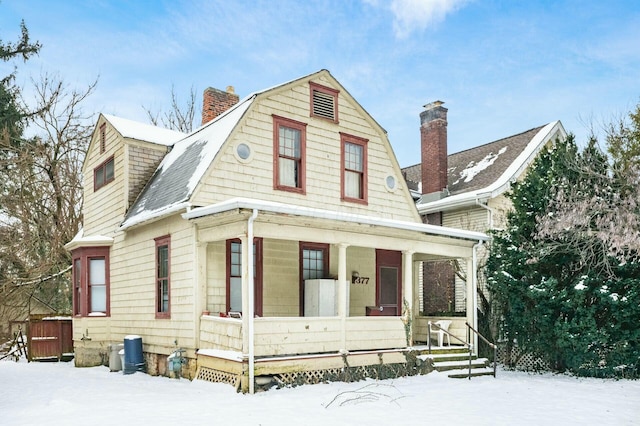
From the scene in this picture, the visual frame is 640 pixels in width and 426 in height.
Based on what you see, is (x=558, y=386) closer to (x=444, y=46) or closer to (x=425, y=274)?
(x=425, y=274)

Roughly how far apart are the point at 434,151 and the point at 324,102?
6743mm

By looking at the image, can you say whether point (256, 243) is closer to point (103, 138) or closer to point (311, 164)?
point (311, 164)

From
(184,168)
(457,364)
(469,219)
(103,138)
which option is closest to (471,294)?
(457,364)

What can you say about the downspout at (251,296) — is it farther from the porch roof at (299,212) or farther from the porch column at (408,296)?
the porch column at (408,296)

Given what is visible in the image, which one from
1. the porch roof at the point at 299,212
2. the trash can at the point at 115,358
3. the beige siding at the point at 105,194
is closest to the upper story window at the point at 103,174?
the beige siding at the point at 105,194

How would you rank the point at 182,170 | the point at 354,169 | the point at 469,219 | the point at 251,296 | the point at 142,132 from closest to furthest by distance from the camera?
1. the point at 251,296
2. the point at 182,170
3. the point at 354,169
4. the point at 142,132
5. the point at 469,219

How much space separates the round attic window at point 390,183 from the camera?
1695cm

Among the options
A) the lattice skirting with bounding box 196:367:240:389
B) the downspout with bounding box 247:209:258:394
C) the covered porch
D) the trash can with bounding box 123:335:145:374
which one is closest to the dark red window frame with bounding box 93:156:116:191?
the trash can with bounding box 123:335:145:374

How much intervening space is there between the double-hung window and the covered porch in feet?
4.21

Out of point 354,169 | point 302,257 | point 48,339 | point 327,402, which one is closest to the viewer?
point 327,402

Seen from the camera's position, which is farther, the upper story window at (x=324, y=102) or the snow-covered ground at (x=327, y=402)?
the upper story window at (x=324, y=102)

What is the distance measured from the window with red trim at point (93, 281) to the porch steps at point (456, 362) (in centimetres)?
874

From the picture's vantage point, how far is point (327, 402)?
10.1 meters

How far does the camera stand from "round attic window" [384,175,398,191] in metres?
17.0
